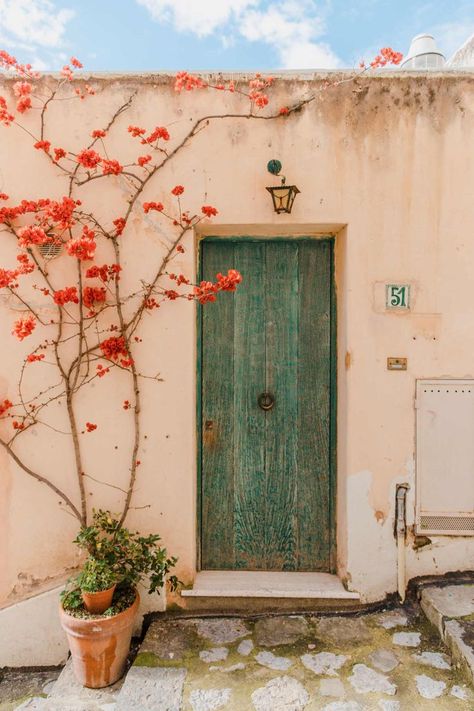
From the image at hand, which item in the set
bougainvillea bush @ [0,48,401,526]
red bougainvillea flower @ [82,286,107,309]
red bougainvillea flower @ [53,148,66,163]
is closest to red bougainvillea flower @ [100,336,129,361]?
bougainvillea bush @ [0,48,401,526]

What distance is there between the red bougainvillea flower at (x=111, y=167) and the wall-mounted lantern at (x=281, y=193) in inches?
37.9

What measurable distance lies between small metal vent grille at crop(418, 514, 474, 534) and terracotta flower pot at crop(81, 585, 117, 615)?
203cm

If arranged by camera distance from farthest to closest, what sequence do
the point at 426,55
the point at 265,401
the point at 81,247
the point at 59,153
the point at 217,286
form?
the point at 426,55 < the point at 265,401 < the point at 59,153 < the point at 217,286 < the point at 81,247

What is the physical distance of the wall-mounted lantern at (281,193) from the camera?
3127 mm

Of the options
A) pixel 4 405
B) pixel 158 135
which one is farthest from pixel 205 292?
pixel 4 405

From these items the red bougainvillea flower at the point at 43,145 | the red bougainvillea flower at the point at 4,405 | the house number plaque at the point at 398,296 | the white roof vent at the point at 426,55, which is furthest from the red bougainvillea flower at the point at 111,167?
the white roof vent at the point at 426,55

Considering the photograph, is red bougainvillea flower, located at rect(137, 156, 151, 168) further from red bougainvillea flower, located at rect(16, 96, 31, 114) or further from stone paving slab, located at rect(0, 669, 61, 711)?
stone paving slab, located at rect(0, 669, 61, 711)

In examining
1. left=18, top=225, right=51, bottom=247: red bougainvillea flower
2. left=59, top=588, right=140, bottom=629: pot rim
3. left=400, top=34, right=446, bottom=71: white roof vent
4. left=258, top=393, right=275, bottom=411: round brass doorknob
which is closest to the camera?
left=59, top=588, right=140, bottom=629: pot rim

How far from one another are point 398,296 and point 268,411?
3.87ft

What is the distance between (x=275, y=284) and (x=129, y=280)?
101cm

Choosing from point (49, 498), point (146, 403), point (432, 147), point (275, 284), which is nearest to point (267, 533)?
point (146, 403)

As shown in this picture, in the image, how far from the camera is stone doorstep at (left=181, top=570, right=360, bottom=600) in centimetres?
322

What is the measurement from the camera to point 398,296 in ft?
10.7

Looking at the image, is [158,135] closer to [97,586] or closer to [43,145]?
[43,145]
